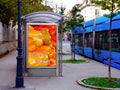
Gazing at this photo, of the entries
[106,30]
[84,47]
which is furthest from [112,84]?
[84,47]

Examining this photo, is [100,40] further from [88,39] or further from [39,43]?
[39,43]

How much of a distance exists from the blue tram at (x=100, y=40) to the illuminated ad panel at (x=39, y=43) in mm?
5075

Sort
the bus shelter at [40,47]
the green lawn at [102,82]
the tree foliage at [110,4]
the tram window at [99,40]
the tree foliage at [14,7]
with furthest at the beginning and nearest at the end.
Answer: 1. the tree foliage at [14,7]
2. the tram window at [99,40]
3. the bus shelter at [40,47]
4. the tree foliage at [110,4]
5. the green lawn at [102,82]

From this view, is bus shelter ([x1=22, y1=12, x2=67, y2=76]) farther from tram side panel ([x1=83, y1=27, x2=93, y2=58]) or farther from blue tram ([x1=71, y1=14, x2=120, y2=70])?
tram side panel ([x1=83, y1=27, x2=93, y2=58])

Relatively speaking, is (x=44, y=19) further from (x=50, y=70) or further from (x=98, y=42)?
(x=98, y=42)

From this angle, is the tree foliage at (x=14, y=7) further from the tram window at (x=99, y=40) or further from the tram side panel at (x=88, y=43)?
the tram window at (x=99, y=40)

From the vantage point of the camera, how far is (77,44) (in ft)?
131

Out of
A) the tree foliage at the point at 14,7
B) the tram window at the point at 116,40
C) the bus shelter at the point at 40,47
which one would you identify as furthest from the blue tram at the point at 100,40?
the tree foliage at the point at 14,7

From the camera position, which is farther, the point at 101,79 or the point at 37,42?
the point at 37,42

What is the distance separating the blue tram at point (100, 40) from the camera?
75.0ft

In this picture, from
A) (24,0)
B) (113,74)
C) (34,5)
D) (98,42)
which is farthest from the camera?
(34,5)

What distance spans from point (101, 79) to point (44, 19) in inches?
157

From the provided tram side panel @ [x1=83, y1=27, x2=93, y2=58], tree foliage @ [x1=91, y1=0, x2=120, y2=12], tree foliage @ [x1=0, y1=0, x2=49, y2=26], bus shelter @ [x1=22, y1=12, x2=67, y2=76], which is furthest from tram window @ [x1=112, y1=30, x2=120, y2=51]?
tree foliage @ [x1=0, y1=0, x2=49, y2=26]

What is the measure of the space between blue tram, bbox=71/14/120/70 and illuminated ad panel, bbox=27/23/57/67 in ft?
16.7
